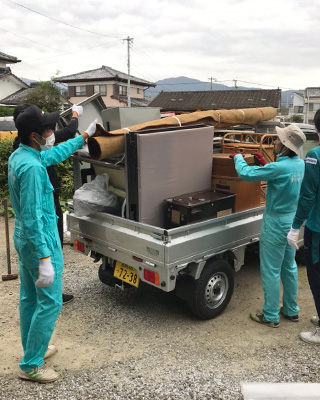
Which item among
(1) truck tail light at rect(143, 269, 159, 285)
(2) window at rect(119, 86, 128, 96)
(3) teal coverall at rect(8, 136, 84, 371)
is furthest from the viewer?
(2) window at rect(119, 86, 128, 96)

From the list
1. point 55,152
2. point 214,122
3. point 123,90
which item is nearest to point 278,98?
point 123,90

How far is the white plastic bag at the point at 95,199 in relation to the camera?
3941 millimetres

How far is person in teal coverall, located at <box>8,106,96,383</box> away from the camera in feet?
8.83

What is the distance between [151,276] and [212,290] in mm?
767

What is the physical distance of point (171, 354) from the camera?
3330 millimetres

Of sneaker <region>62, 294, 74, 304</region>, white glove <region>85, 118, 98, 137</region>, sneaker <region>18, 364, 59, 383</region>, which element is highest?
white glove <region>85, 118, 98, 137</region>

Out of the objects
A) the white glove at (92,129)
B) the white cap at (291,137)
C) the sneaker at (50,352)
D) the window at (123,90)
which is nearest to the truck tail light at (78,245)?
the sneaker at (50,352)

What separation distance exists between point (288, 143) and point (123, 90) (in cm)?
4016

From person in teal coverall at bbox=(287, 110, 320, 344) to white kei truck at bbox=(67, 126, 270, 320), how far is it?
69 cm

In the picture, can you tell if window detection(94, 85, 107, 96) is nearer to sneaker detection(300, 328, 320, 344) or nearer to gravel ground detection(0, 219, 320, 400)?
gravel ground detection(0, 219, 320, 400)

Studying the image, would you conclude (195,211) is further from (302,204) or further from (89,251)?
(89,251)

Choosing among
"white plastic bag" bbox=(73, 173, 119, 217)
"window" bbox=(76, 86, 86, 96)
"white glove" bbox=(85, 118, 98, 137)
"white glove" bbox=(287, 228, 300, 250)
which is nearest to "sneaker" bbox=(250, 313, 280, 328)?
"white glove" bbox=(287, 228, 300, 250)

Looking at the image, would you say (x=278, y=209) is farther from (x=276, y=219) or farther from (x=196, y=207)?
(x=196, y=207)

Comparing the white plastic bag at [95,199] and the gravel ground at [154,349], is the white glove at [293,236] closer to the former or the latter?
the gravel ground at [154,349]
